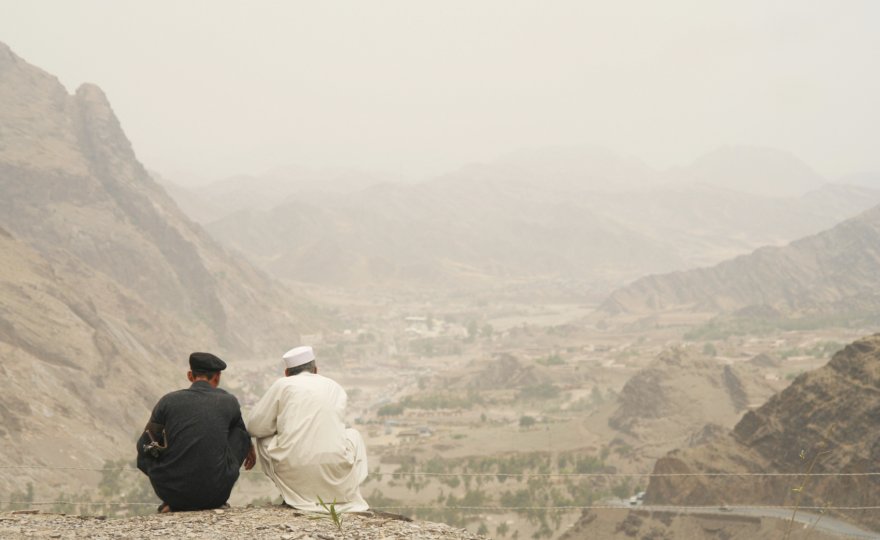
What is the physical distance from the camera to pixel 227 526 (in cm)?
505

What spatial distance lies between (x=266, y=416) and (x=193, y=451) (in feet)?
1.82

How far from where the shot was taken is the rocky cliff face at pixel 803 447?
16.1 metres

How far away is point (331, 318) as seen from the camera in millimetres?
82938

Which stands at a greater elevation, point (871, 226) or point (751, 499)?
point (871, 226)

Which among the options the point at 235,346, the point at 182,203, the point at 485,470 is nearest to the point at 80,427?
the point at 485,470

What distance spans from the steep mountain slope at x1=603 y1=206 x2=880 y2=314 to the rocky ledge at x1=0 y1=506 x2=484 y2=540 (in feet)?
272

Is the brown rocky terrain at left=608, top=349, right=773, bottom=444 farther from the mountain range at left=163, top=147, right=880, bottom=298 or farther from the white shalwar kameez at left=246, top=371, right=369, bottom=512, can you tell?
the mountain range at left=163, top=147, right=880, bottom=298

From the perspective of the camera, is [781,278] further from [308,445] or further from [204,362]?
[204,362]

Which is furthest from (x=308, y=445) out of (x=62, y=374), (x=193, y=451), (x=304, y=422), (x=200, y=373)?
(x=62, y=374)

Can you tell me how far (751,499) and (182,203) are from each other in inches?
6532

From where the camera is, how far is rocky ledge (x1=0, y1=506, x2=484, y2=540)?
4.89m

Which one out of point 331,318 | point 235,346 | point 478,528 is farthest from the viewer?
point 331,318

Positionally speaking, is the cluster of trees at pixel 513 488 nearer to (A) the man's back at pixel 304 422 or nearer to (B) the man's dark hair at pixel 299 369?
(B) the man's dark hair at pixel 299 369

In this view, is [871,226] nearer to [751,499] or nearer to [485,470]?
[485,470]
